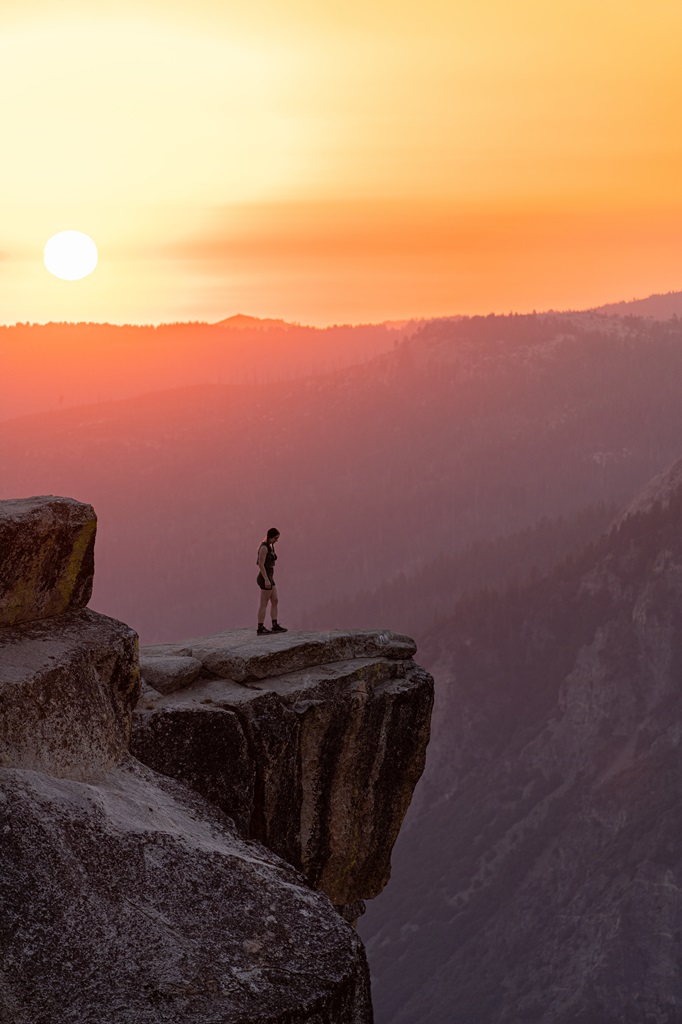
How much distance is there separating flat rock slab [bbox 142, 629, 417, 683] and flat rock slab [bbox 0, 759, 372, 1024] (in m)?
7.73

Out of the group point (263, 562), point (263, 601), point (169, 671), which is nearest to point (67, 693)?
point (169, 671)

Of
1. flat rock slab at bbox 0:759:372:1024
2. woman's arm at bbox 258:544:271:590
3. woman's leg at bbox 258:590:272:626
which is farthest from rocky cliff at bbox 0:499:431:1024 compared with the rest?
woman's leg at bbox 258:590:272:626

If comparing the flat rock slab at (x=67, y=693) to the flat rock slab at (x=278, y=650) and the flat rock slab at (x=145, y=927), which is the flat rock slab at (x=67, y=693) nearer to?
the flat rock slab at (x=145, y=927)

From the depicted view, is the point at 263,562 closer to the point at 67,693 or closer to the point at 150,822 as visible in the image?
the point at 67,693

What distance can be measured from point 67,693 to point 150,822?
276cm

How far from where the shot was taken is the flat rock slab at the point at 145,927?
16.4m

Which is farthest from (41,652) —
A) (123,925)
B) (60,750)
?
(123,925)

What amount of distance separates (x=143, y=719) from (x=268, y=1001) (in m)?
7.87

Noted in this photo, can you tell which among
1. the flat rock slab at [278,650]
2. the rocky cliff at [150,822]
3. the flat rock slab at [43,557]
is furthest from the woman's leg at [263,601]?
the flat rock slab at [43,557]

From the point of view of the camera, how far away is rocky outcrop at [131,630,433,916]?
24891 mm

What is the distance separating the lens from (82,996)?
16.2 metres

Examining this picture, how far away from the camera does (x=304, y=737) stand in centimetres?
2730

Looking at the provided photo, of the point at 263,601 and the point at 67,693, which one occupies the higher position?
the point at 67,693

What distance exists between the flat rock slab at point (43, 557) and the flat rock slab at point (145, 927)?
3.74 metres
